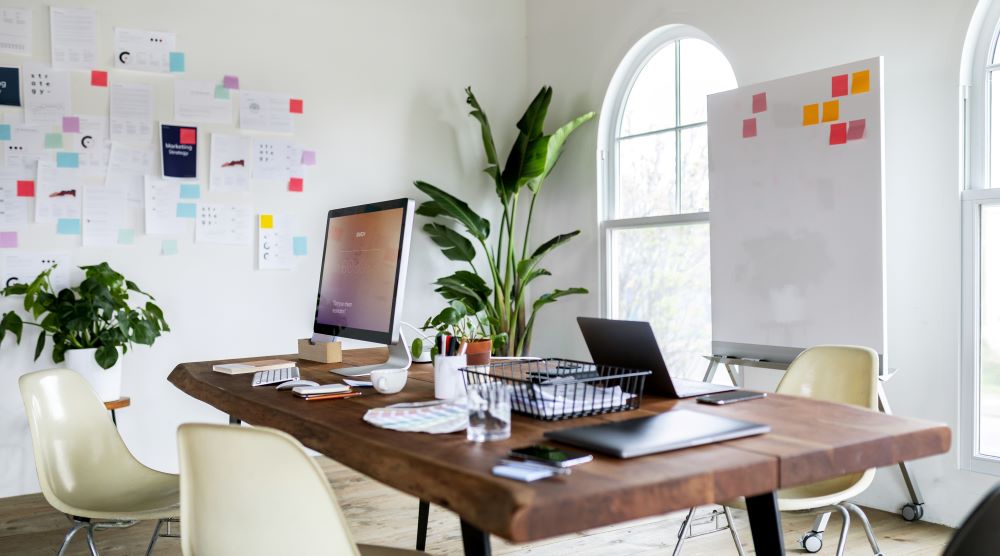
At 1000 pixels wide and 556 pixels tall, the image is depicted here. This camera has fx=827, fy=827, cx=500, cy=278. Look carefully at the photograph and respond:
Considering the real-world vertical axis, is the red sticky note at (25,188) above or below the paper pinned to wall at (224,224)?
above

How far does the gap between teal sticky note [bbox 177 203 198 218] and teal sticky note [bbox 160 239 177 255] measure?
14 centimetres

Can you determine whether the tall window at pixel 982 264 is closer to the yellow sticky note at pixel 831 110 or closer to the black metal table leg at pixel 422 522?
the yellow sticky note at pixel 831 110

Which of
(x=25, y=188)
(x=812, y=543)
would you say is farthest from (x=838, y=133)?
(x=25, y=188)

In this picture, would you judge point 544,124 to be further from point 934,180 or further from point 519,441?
point 519,441

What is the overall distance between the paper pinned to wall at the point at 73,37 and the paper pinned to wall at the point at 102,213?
2.00ft

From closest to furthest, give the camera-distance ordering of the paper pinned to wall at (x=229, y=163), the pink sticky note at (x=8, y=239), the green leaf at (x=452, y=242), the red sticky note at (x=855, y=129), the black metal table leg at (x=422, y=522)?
the black metal table leg at (x=422, y=522), the red sticky note at (x=855, y=129), the pink sticky note at (x=8, y=239), the paper pinned to wall at (x=229, y=163), the green leaf at (x=452, y=242)

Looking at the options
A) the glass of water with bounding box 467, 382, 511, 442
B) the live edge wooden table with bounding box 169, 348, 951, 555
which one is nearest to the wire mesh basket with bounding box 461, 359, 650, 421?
the live edge wooden table with bounding box 169, 348, 951, 555

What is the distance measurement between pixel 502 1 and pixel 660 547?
12.1 ft

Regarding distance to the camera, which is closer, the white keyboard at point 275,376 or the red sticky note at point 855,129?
the white keyboard at point 275,376

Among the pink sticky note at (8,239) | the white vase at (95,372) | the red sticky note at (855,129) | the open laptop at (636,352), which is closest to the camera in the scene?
the open laptop at (636,352)

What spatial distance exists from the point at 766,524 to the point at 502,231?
3.76 metres

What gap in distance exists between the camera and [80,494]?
2.32 metres

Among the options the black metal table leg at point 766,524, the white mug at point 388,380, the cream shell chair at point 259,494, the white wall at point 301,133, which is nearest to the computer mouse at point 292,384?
the white mug at point 388,380

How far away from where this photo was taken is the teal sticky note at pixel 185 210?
169 inches
